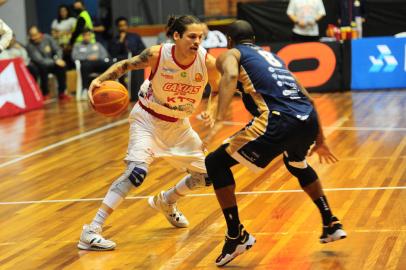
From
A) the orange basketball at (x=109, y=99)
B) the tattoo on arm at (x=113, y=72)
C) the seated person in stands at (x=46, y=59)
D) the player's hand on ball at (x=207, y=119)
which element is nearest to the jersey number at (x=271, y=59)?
the player's hand on ball at (x=207, y=119)

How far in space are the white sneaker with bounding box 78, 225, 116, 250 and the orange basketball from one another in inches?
43.4

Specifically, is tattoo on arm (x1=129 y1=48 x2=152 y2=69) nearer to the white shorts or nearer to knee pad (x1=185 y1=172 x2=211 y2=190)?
the white shorts

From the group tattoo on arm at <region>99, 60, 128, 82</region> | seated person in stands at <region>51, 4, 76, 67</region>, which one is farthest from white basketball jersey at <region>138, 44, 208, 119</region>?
seated person in stands at <region>51, 4, 76, 67</region>

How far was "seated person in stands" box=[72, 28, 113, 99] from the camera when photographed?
18.7 metres

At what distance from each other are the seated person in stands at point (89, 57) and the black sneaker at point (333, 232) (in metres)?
12.4

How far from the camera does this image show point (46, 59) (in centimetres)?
1972

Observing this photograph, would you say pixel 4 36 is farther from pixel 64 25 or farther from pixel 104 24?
pixel 104 24

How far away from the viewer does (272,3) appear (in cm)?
2100

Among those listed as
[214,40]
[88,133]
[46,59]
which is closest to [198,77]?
[88,133]

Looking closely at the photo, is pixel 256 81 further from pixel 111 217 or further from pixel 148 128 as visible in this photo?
pixel 111 217

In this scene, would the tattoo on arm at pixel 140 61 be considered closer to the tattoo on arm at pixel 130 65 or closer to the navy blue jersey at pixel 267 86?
the tattoo on arm at pixel 130 65

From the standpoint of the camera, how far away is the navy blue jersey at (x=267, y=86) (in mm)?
6324

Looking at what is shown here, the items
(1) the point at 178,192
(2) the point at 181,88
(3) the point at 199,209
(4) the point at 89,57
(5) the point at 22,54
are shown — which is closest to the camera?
(2) the point at 181,88

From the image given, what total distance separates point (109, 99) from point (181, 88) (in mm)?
699
